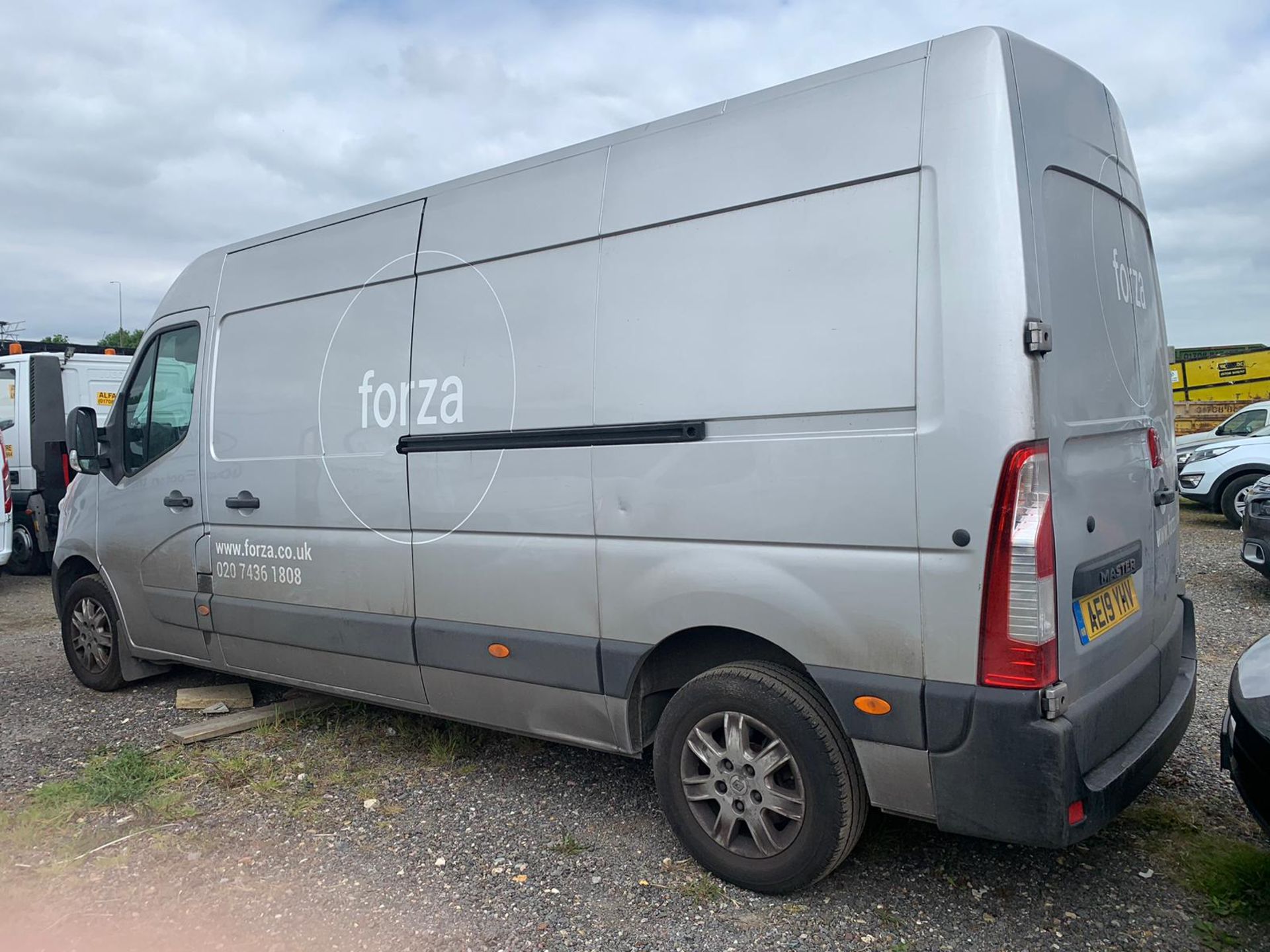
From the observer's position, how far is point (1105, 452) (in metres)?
3.09

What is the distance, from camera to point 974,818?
285 centimetres

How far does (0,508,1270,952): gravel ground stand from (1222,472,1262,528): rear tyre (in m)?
7.72

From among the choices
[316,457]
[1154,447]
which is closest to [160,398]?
[316,457]

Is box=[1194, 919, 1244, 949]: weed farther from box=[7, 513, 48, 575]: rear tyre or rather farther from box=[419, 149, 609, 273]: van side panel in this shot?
box=[7, 513, 48, 575]: rear tyre

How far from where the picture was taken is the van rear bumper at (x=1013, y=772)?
272cm

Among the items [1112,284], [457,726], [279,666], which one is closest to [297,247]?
[279,666]

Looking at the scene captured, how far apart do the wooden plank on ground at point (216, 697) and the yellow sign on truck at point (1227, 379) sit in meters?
20.4

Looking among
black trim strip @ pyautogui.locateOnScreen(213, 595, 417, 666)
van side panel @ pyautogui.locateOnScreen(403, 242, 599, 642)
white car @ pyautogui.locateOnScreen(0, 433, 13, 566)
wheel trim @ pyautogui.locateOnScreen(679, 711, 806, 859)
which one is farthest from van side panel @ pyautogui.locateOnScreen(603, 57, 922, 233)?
white car @ pyautogui.locateOnScreen(0, 433, 13, 566)

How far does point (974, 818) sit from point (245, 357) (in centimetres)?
403

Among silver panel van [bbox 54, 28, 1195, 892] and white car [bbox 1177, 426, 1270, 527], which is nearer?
silver panel van [bbox 54, 28, 1195, 892]

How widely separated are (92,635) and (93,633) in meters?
0.02

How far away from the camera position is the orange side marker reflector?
2959mm

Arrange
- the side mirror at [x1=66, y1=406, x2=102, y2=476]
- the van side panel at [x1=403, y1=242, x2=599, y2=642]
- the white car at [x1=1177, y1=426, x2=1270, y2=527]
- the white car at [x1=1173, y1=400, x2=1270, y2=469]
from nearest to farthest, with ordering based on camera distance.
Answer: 1. the van side panel at [x1=403, y1=242, x2=599, y2=642]
2. the side mirror at [x1=66, y1=406, x2=102, y2=476]
3. the white car at [x1=1177, y1=426, x2=1270, y2=527]
4. the white car at [x1=1173, y1=400, x2=1270, y2=469]

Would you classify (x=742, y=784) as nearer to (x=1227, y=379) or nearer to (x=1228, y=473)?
(x=1228, y=473)
